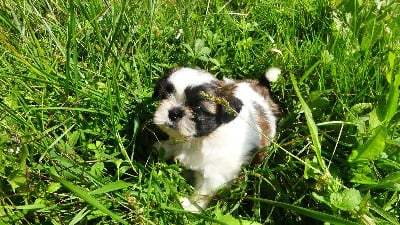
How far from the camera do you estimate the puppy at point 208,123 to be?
7.12ft

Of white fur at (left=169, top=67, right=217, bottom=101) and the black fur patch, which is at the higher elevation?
white fur at (left=169, top=67, right=217, bottom=101)

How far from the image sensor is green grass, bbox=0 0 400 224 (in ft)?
6.82

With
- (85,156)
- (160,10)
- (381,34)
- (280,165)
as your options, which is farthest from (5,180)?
(381,34)

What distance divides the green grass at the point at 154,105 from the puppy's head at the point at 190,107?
238 mm

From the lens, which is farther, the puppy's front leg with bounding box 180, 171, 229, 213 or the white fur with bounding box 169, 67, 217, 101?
the puppy's front leg with bounding box 180, 171, 229, 213

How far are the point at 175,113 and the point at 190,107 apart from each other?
8cm

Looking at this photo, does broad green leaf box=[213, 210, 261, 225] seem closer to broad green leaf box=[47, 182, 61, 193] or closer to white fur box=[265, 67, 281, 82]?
broad green leaf box=[47, 182, 61, 193]

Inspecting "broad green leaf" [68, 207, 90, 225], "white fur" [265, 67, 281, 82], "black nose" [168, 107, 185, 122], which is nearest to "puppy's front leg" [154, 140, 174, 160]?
"black nose" [168, 107, 185, 122]

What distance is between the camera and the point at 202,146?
7.80 ft

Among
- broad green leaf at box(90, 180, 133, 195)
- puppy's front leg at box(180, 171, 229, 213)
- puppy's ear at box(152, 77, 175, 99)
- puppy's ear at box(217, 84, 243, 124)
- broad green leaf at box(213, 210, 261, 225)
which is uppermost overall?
puppy's ear at box(152, 77, 175, 99)

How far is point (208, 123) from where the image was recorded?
2.20m

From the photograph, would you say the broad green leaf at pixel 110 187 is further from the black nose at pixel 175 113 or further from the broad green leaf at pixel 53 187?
the black nose at pixel 175 113

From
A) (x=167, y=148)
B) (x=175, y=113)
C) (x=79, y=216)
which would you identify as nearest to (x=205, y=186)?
(x=167, y=148)

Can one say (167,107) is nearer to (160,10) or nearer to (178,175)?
(178,175)
